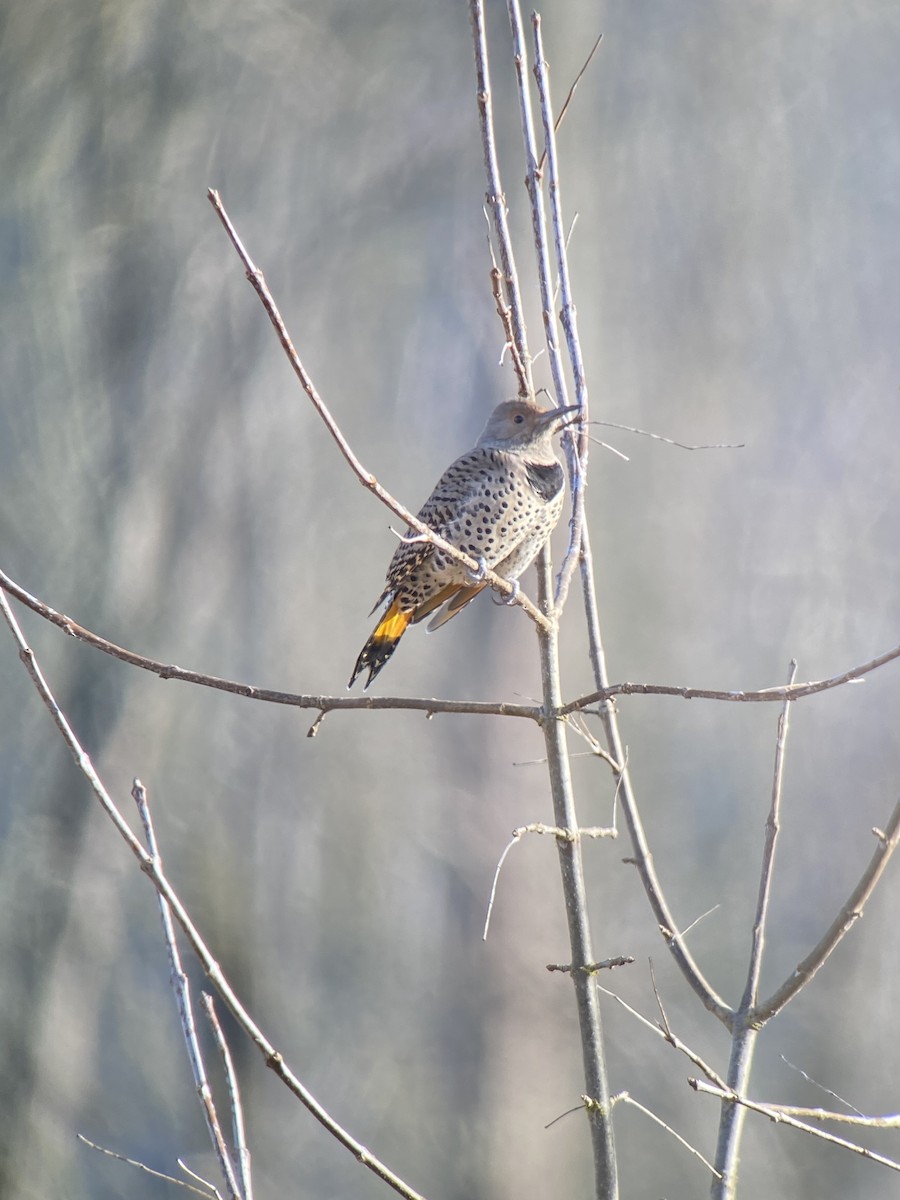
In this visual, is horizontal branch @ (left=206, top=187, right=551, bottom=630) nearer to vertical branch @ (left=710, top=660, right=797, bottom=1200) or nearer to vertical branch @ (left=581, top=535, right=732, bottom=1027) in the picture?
vertical branch @ (left=581, top=535, right=732, bottom=1027)

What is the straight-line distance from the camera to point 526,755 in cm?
214

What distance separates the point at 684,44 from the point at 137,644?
169cm

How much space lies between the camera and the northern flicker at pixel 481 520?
1.52 metres

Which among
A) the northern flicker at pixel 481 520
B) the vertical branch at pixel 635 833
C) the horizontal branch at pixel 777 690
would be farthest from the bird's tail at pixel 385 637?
the horizontal branch at pixel 777 690

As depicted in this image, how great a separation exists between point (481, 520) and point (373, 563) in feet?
2.41

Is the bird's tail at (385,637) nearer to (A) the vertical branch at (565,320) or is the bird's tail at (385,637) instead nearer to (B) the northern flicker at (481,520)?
(B) the northern flicker at (481,520)

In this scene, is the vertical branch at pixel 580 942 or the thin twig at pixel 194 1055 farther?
the vertical branch at pixel 580 942

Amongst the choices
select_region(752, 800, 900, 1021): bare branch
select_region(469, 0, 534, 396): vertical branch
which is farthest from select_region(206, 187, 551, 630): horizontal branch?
select_region(752, 800, 900, 1021): bare branch

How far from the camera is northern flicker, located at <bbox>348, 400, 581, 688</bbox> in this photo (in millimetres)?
1520

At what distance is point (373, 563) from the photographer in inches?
87.7

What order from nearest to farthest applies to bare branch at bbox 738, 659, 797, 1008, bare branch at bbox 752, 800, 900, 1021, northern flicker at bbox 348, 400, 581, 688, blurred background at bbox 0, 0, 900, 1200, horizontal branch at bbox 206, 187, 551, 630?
horizontal branch at bbox 206, 187, 551, 630, bare branch at bbox 752, 800, 900, 1021, bare branch at bbox 738, 659, 797, 1008, northern flicker at bbox 348, 400, 581, 688, blurred background at bbox 0, 0, 900, 1200

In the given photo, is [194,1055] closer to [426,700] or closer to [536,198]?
[426,700]

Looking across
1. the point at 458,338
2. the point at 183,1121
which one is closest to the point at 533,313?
the point at 458,338

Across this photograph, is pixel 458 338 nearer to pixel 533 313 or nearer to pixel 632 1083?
pixel 533 313
